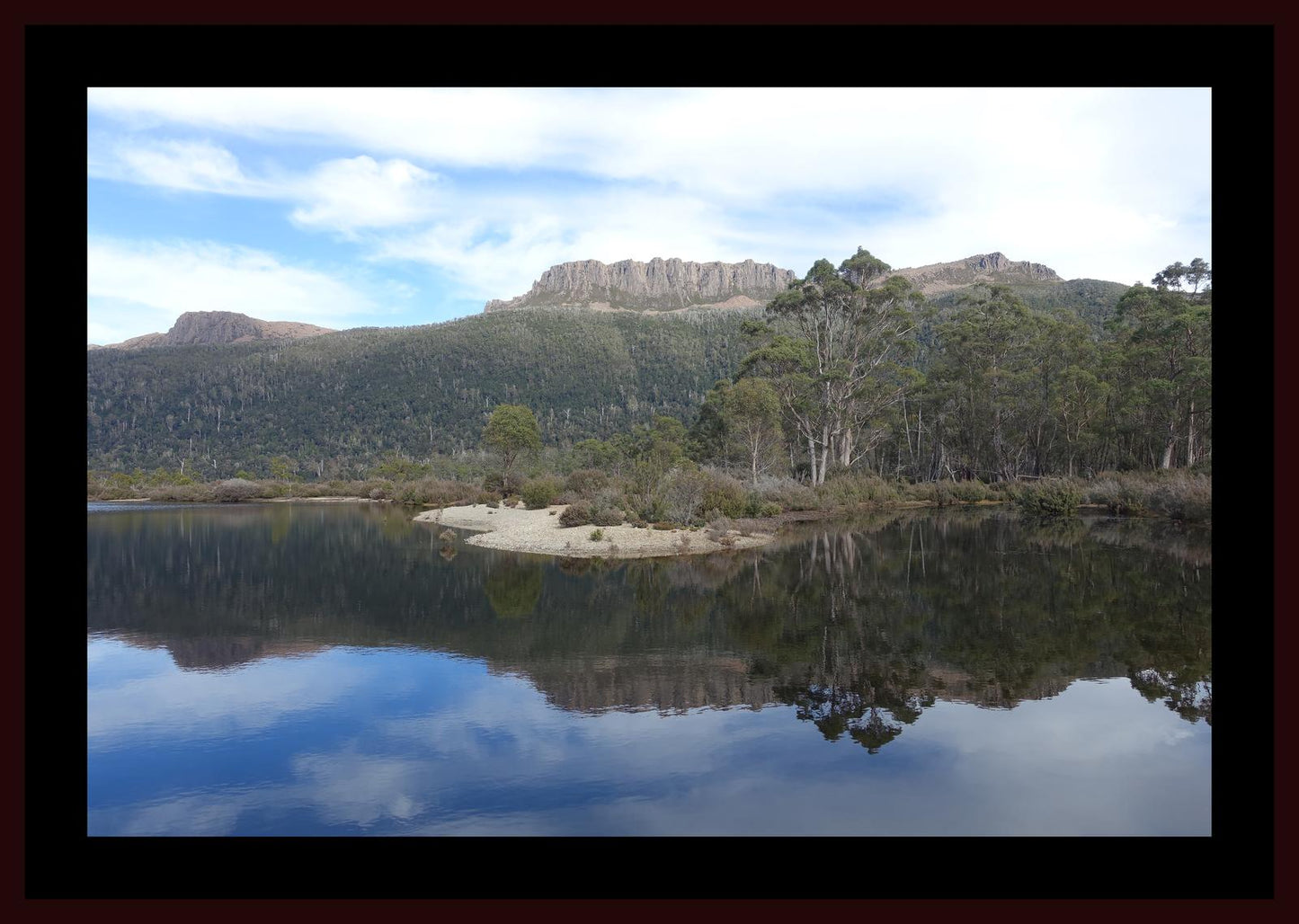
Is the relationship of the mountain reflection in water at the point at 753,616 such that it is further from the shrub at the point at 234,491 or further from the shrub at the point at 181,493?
the shrub at the point at 234,491

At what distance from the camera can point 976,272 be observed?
119500 mm

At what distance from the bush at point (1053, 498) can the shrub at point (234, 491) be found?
46209 millimetres

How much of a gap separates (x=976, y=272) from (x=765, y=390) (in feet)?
342

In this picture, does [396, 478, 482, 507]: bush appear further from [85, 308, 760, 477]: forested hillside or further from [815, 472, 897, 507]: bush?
[85, 308, 760, 477]: forested hillside

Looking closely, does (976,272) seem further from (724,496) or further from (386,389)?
(724,496)

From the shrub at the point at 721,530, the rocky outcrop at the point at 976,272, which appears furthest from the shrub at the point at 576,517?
the rocky outcrop at the point at 976,272

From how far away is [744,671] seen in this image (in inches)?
334

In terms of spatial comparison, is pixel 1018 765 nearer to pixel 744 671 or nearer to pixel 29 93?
pixel 744 671

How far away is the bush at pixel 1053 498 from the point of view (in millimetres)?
27875

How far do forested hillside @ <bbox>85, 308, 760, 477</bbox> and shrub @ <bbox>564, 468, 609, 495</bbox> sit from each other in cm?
3112

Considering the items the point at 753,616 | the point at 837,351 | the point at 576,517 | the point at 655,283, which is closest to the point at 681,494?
the point at 576,517

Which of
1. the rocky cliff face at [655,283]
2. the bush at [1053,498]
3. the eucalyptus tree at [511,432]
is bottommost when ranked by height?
the bush at [1053,498]

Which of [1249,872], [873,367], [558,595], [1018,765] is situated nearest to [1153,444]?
[873,367]

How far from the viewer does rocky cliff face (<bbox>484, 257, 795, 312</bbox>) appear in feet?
510
